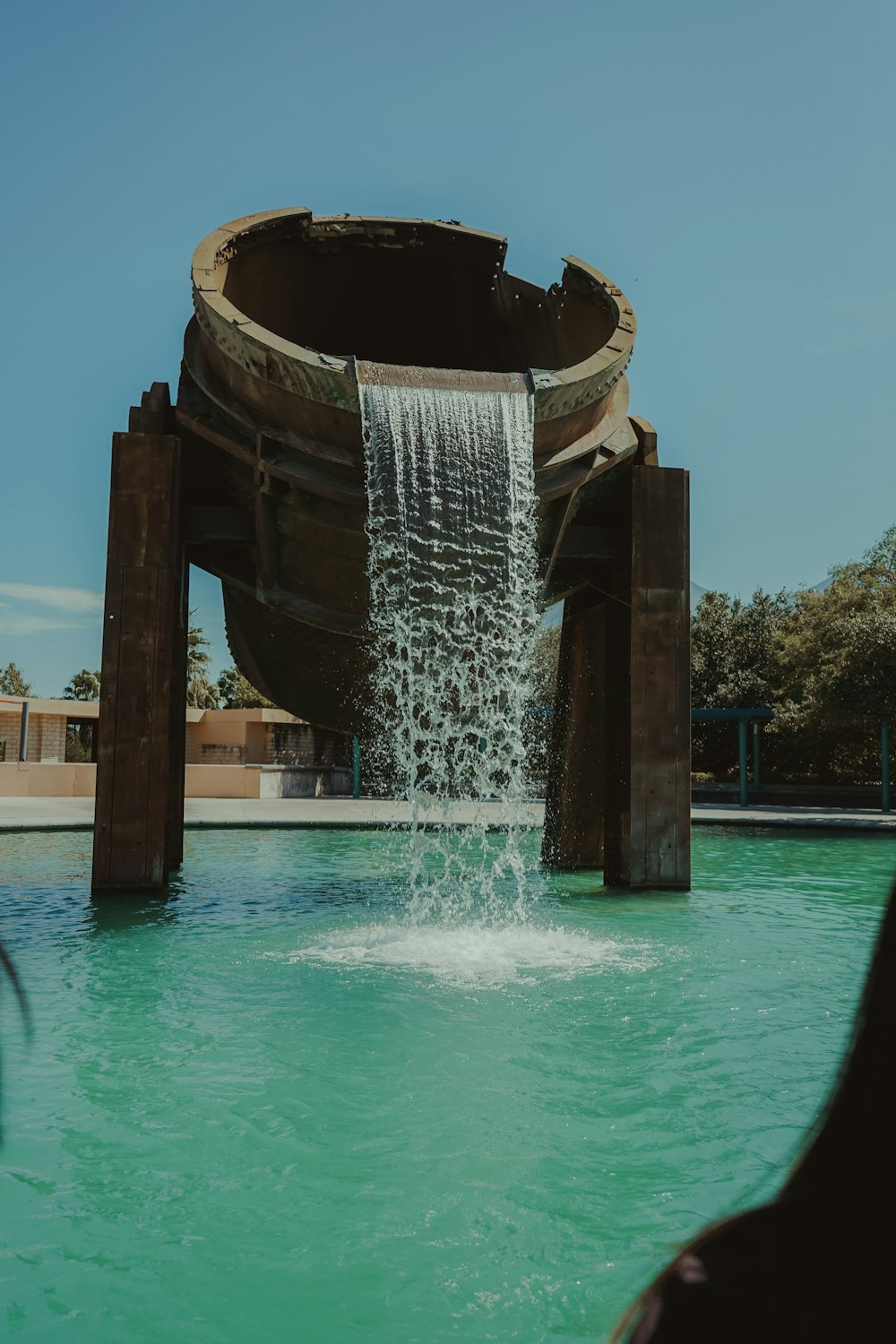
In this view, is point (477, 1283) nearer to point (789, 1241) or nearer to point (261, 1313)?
point (261, 1313)

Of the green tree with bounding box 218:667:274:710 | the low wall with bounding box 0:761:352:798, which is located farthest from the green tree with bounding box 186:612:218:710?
the low wall with bounding box 0:761:352:798

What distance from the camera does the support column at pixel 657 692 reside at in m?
8.27

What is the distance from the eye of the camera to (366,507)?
7.26m

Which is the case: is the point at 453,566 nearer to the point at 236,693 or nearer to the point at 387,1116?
the point at 387,1116

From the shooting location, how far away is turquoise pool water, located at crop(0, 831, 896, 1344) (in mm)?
2318

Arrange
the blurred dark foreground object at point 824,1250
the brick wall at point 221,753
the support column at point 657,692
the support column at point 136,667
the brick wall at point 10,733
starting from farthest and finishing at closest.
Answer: the brick wall at point 10,733 < the brick wall at point 221,753 < the support column at point 657,692 < the support column at point 136,667 < the blurred dark foreground object at point 824,1250

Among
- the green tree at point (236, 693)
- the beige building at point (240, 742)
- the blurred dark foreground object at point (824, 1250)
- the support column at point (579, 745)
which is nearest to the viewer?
the blurred dark foreground object at point (824, 1250)

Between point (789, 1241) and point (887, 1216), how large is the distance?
0.05 m

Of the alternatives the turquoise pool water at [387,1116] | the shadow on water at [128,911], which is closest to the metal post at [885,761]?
the turquoise pool water at [387,1116]

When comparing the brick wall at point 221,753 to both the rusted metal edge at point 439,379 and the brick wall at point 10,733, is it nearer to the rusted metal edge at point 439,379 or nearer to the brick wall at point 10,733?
the brick wall at point 10,733

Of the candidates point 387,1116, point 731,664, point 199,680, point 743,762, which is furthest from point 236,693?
point 387,1116

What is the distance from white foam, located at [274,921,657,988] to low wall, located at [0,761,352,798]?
1462 centimetres

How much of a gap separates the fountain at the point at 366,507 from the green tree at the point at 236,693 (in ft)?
120

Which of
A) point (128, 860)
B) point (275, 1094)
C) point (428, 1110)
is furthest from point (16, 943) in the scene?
point (428, 1110)
